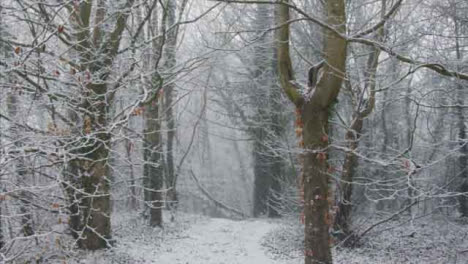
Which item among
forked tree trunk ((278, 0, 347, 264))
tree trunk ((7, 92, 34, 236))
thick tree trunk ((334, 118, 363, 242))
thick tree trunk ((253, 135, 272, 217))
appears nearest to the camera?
tree trunk ((7, 92, 34, 236))

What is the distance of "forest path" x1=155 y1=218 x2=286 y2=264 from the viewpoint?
10.6 meters

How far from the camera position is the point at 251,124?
20.6 m

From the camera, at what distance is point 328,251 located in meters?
7.33

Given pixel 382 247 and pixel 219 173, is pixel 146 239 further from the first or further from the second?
pixel 219 173

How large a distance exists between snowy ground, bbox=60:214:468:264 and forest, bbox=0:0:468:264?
7 cm

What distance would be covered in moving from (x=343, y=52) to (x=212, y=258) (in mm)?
5952

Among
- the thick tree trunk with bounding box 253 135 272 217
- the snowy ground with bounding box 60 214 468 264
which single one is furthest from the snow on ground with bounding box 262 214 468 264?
the thick tree trunk with bounding box 253 135 272 217

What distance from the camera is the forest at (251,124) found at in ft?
19.5

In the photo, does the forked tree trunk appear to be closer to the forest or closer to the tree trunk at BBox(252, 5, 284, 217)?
the forest

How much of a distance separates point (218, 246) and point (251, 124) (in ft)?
29.7

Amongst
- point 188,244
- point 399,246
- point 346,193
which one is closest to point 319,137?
point 346,193

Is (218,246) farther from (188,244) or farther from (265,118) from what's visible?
(265,118)

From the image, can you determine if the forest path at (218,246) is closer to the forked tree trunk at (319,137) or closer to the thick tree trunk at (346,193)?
the thick tree trunk at (346,193)

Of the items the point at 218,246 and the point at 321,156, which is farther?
the point at 218,246
